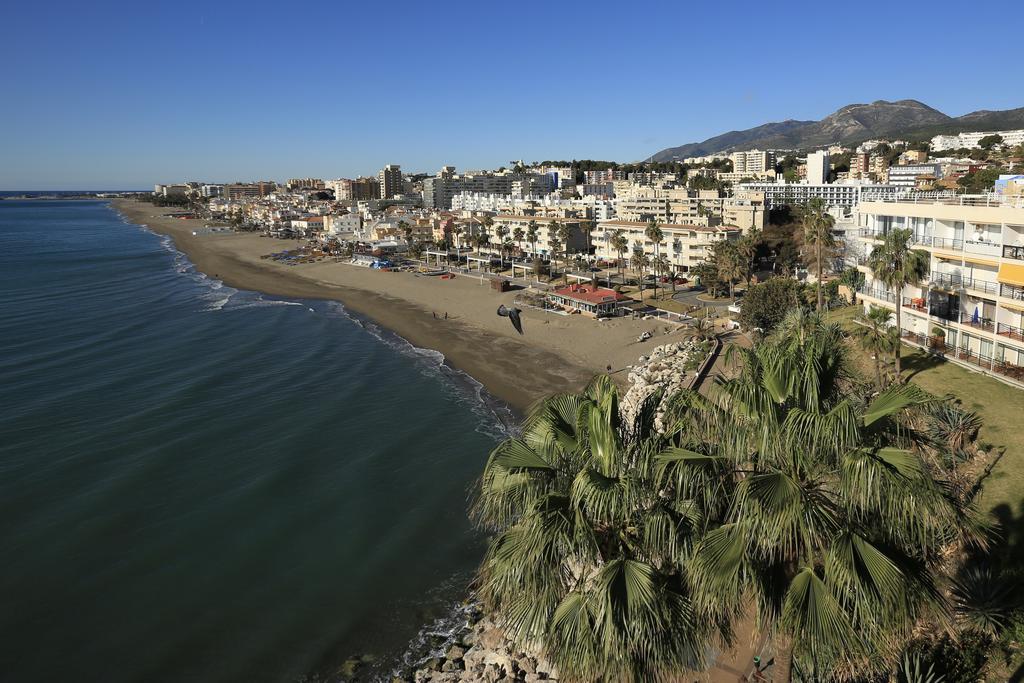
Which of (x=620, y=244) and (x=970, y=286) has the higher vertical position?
(x=620, y=244)

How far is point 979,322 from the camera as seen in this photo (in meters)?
26.2

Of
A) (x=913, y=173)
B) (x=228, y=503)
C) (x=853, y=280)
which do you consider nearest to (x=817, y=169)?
(x=913, y=173)

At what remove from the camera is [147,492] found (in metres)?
25.5

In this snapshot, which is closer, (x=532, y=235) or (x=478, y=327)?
(x=478, y=327)

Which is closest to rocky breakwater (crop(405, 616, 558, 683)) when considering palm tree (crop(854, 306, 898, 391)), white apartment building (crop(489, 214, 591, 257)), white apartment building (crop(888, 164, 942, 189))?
palm tree (crop(854, 306, 898, 391))

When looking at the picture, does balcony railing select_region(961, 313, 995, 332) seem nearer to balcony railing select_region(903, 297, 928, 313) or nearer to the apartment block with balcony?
the apartment block with balcony

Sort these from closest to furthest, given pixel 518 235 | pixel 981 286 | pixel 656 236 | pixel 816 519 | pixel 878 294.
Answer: pixel 816 519
pixel 981 286
pixel 878 294
pixel 656 236
pixel 518 235

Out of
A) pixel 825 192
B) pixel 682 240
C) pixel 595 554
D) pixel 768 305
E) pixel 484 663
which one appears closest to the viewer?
pixel 595 554

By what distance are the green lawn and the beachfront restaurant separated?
2620cm

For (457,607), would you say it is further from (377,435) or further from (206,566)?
(377,435)

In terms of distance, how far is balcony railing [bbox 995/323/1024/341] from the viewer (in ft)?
78.7

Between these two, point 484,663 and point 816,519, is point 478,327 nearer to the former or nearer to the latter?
point 484,663

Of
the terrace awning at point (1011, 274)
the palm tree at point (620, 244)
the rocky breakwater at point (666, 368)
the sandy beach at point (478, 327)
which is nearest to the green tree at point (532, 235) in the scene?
the palm tree at point (620, 244)

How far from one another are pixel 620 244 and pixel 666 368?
35.8m
